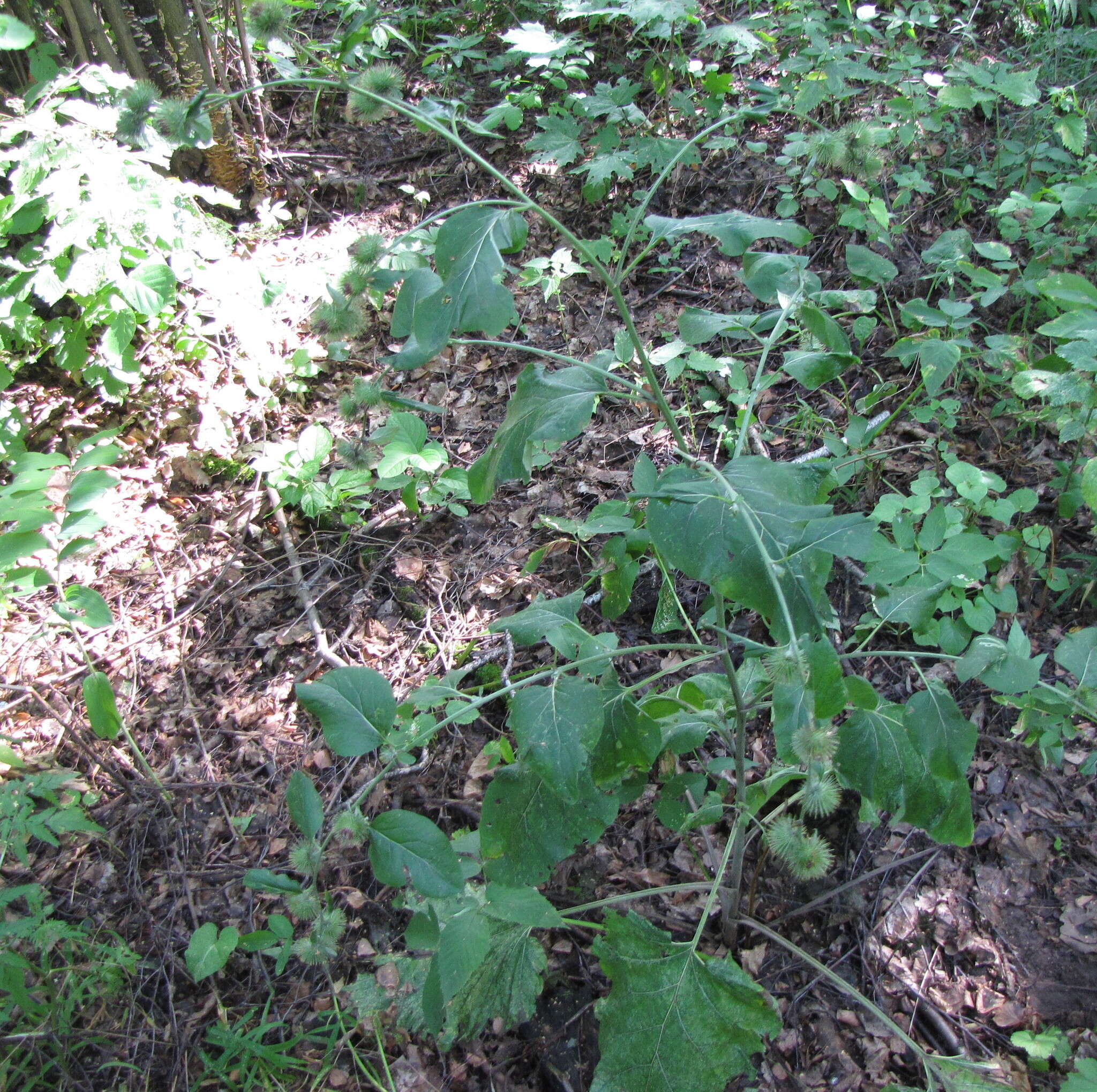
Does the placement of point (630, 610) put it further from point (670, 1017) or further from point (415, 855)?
point (415, 855)

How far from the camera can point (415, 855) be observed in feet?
4.20

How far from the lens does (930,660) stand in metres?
2.50

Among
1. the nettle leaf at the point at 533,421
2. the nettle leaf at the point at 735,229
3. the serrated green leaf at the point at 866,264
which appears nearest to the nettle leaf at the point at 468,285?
the nettle leaf at the point at 533,421

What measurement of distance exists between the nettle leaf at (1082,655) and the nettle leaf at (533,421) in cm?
108

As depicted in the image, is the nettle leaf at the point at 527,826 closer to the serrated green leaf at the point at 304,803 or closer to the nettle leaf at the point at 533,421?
the serrated green leaf at the point at 304,803

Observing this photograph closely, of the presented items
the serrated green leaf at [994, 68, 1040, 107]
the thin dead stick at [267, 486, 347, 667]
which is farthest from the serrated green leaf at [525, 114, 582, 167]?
the thin dead stick at [267, 486, 347, 667]

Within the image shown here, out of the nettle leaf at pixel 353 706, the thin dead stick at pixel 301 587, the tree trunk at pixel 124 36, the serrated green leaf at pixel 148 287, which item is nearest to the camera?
the nettle leaf at pixel 353 706

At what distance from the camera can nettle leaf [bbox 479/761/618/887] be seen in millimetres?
1473

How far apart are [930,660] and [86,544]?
260 centimetres

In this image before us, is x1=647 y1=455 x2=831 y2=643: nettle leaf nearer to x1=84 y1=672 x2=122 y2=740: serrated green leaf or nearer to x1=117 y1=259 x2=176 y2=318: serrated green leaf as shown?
x1=84 y1=672 x2=122 y2=740: serrated green leaf

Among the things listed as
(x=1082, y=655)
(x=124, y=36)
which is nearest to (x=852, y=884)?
(x=1082, y=655)

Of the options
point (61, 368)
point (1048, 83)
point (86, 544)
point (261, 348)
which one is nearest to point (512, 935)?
point (86, 544)

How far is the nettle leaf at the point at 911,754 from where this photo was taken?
142 centimetres

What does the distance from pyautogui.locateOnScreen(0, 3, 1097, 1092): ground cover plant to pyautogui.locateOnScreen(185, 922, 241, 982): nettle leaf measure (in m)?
0.01
